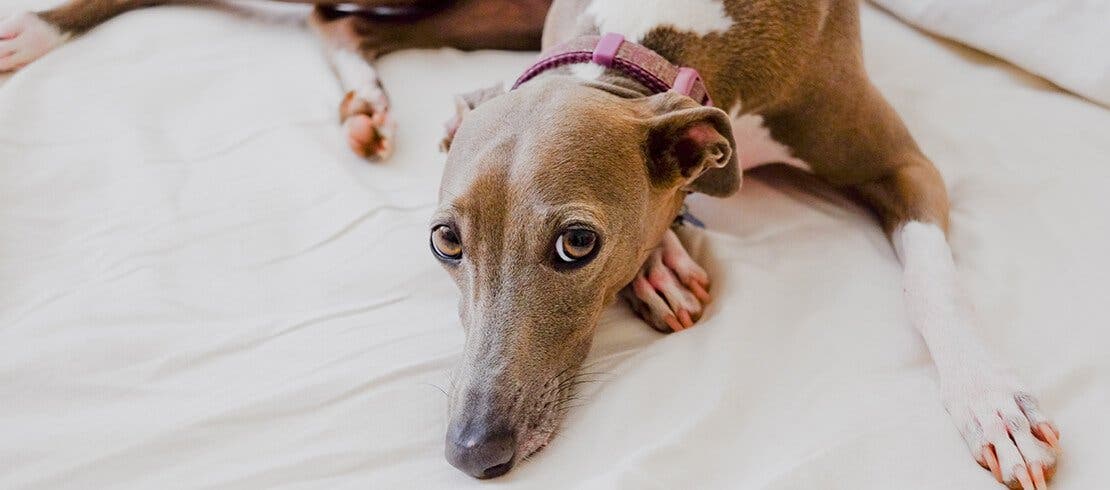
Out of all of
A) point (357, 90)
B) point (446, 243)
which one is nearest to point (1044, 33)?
point (446, 243)

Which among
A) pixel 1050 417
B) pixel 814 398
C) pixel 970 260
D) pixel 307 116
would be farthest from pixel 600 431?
pixel 307 116

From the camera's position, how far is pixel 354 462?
4.85 feet

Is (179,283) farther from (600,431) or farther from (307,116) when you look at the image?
(600,431)

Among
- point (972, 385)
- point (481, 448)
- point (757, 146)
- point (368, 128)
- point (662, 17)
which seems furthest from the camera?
point (368, 128)

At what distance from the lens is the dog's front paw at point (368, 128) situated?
220 centimetres

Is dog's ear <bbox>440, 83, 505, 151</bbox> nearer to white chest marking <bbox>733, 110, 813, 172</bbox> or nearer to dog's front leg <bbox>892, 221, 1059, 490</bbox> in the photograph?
white chest marking <bbox>733, 110, 813, 172</bbox>

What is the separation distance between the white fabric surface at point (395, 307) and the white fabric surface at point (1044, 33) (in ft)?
0.18

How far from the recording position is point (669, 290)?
1717 mm

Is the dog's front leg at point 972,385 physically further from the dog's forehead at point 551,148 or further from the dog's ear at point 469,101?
the dog's ear at point 469,101

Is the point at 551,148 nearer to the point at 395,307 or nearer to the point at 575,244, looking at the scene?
the point at 575,244

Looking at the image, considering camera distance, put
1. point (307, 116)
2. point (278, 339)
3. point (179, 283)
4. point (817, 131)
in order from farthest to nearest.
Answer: point (307, 116) < point (817, 131) < point (179, 283) < point (278, 339)

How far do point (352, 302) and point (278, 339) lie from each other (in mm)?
157

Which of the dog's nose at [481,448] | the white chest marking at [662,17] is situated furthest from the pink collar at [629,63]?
the dog's nose at [481,448]

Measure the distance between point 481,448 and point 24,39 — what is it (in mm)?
1887
